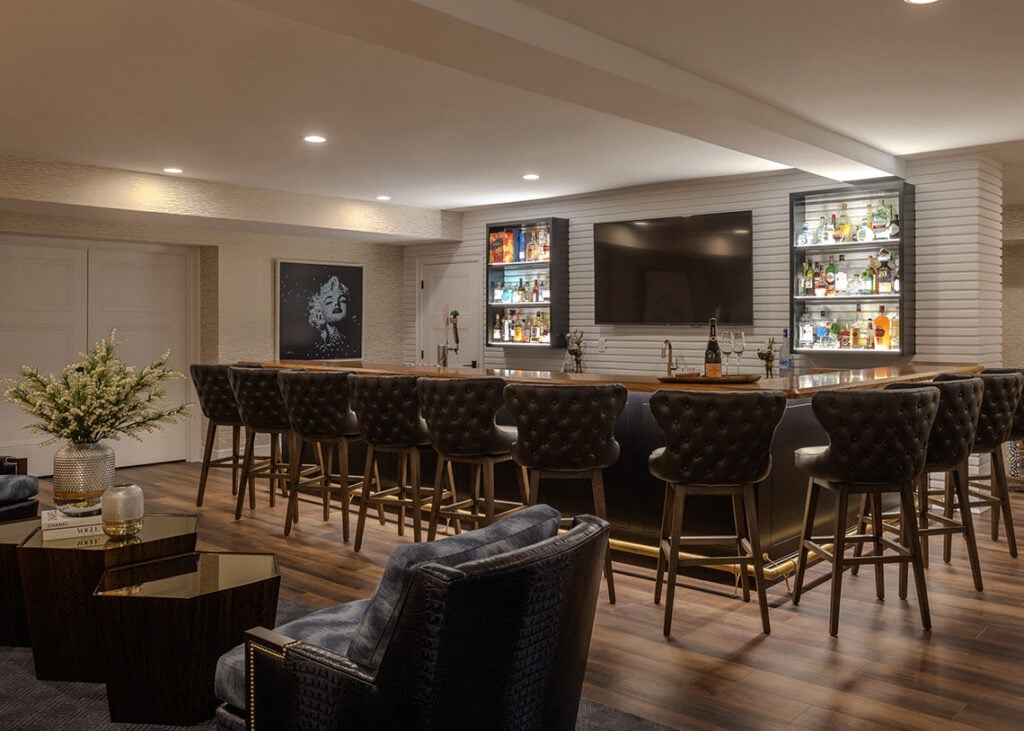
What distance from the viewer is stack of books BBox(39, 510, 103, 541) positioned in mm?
3305

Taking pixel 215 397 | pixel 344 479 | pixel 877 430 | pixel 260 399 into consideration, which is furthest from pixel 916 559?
pixel 215 397

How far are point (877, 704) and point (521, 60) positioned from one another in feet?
9.41

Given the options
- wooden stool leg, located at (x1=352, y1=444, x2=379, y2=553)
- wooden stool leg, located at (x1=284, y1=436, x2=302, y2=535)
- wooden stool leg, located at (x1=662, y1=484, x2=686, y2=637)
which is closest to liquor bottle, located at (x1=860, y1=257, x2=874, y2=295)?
wooden stool leg, located at (x1=662, y1=484, x2=686, y2=637)

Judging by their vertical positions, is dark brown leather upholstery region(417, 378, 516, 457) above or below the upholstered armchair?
above

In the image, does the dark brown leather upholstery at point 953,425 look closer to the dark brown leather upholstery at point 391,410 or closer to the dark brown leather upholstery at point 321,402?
the dark brown leather upholstery at point 391,410

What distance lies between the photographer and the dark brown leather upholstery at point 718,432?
3531 millimetres

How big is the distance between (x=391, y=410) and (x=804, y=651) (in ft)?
8.02

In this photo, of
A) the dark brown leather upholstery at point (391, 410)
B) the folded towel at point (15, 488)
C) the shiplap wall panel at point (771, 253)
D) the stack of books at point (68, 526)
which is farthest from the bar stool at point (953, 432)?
the folded towel at point (15, 488)

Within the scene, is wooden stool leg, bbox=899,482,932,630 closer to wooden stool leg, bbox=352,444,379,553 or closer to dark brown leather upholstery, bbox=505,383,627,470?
dark brown leather upholstery, bbox=505,383,627,470

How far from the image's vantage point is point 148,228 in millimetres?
8172

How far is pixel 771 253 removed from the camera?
7328 mm

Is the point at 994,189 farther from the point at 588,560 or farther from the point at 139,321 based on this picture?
the point at 139,321

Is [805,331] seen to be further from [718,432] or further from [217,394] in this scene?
[217,394]

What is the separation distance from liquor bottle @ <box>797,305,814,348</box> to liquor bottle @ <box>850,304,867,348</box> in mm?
318
